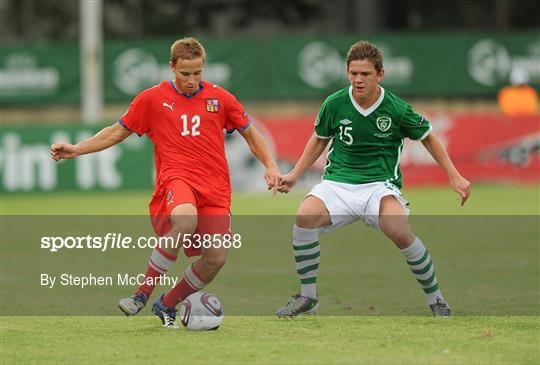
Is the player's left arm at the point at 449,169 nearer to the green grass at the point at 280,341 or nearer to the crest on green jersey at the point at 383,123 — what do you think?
the crest on green jersey at the point at 383,123

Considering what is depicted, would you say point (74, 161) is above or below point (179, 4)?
below

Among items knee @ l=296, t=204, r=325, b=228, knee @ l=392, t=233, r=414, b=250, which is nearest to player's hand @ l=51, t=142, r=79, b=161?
knee @ l=296, t=204, r=325, b=228

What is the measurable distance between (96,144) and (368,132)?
6.82 feet

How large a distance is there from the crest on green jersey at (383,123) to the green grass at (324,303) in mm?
1455

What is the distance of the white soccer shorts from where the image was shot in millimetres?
9172

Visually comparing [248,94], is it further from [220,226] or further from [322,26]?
[220,226]

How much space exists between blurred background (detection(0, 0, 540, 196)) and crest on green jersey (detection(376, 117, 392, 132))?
52.7 ft

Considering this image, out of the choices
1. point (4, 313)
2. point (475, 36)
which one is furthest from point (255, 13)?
point (4, 313)

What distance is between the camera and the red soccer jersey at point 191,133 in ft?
28.8

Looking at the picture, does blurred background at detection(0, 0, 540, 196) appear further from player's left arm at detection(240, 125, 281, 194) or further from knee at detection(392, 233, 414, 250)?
knee at detection(392, 233, 414, 250)

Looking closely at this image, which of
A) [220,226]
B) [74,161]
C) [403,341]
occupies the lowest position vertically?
[74,161]

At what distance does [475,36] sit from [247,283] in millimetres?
18552

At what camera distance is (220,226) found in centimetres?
871

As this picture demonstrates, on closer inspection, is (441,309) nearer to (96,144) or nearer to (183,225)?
(183,225)
